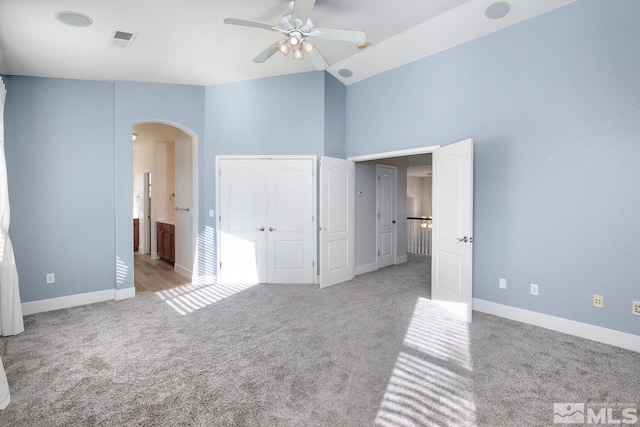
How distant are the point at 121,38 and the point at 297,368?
11.8 feet

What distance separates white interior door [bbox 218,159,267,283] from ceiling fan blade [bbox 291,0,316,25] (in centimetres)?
252

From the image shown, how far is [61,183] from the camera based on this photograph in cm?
388

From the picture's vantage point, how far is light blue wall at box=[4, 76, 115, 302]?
3.65 meters

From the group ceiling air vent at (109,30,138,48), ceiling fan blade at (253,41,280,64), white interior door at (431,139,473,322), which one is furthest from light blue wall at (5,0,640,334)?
ceiling fan blade at (253,41,280,64)

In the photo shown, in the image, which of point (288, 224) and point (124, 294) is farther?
point (288, 224)

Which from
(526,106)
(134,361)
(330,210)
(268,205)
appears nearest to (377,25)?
(526,106)

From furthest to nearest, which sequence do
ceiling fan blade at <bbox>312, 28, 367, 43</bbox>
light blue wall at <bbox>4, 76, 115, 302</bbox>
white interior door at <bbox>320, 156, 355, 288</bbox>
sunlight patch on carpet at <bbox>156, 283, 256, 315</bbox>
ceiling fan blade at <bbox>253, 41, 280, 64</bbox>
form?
white interior door at <bbox>320, 156, 355, 288</bbox>, sunlight patch on carpet at <bbox>156, 283, 256, 315</bbox>, light blue wall at <bbox>4, 76, 115, 302</bbox>, ceiling fan blade at <bbox>253, 41, 280, 64</bbox>, ceiling fan blade at <bbox>312, 28, 367, 43</bbox>

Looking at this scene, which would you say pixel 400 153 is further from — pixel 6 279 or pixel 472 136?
pixel 6 279

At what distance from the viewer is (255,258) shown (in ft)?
16.1

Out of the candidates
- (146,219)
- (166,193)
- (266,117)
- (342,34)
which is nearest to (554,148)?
(342,34)

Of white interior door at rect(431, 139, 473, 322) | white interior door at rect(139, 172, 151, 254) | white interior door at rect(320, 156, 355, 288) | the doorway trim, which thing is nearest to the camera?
white interior door at rect(431, 139, 473, 322)

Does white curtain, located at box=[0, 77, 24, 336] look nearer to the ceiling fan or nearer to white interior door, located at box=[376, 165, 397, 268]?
the ceiling fan

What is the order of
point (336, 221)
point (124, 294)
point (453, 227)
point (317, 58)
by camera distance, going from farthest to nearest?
point (336, 221), point (124, 294), point (453, 227), point (317, 58)

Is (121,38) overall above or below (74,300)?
above
